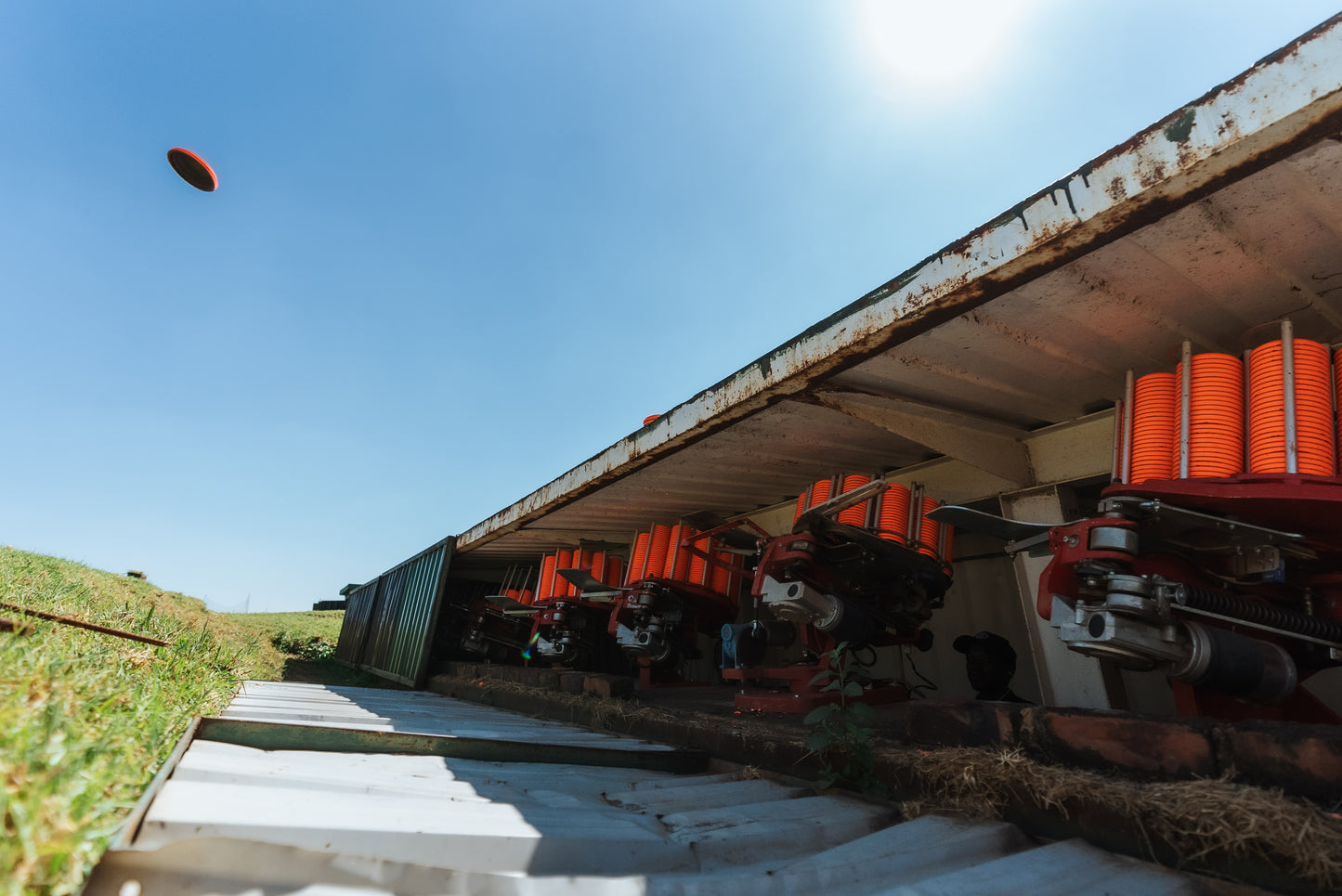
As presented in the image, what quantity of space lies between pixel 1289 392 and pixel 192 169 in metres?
7.12

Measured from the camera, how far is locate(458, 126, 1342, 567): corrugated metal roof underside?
2455mm

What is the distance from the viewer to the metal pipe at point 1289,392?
7.75ft

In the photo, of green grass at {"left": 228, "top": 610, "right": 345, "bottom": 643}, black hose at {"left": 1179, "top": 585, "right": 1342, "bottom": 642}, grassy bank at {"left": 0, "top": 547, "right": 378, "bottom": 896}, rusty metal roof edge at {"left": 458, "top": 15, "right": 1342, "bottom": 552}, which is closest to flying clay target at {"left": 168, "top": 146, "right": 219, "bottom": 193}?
grassy bank at {"left": 0, "top": 547, "right": 378, "bottom": 896}

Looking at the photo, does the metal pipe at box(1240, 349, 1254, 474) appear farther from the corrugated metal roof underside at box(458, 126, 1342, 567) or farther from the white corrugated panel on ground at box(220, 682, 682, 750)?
the white corrugated panel on ground at box(220, 682, 682, 750)

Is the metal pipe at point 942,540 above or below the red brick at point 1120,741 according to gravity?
above

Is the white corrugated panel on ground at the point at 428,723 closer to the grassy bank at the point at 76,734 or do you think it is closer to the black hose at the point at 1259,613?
the grassy bank at the point at 76,734

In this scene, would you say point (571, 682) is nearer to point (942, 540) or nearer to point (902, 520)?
point (902, 520)

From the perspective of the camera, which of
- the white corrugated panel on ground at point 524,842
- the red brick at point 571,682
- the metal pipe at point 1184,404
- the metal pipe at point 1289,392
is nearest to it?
the white corrugated panel on ground at point 524,842

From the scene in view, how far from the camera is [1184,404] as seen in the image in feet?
8.88

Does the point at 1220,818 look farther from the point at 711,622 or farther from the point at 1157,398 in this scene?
the point at 711,622

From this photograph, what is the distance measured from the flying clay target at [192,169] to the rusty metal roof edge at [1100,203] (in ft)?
15.4

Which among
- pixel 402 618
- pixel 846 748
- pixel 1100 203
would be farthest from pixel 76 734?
pixel 402 618

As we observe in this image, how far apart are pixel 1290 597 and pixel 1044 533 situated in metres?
1.09

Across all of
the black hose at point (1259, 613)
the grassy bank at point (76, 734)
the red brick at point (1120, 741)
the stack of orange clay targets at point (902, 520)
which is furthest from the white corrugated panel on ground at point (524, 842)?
the stack of orange clay targets at point (902, 520)
